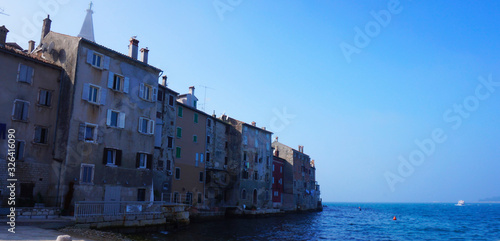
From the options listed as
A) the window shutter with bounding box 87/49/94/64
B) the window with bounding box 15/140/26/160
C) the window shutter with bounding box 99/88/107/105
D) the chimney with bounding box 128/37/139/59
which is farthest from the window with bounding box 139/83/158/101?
the window with bounding box 15/140/26/160

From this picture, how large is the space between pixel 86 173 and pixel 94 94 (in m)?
6.69

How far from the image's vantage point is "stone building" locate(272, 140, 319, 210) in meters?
79.8

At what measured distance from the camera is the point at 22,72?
26.8 metres

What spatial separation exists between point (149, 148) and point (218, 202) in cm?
2183

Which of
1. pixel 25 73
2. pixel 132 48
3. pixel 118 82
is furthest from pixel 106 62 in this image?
pixel 25 73

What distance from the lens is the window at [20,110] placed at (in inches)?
1024

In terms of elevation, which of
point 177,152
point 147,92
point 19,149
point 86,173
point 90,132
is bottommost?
point 86,173

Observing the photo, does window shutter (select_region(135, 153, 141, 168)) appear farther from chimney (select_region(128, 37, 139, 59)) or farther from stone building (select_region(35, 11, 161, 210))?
chimney (select_region(128, 37, 139, 59))

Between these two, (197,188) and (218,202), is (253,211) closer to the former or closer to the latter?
(218,202)

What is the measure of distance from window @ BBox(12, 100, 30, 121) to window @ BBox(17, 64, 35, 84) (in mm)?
1681

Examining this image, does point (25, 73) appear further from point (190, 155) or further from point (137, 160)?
point (190, 155)

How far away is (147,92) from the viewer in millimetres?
35062

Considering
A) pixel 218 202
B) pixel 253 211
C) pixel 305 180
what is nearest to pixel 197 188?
pixel 218 202

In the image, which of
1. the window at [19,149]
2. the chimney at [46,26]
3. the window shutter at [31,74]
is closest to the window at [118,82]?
the window shutter at [31,74]
